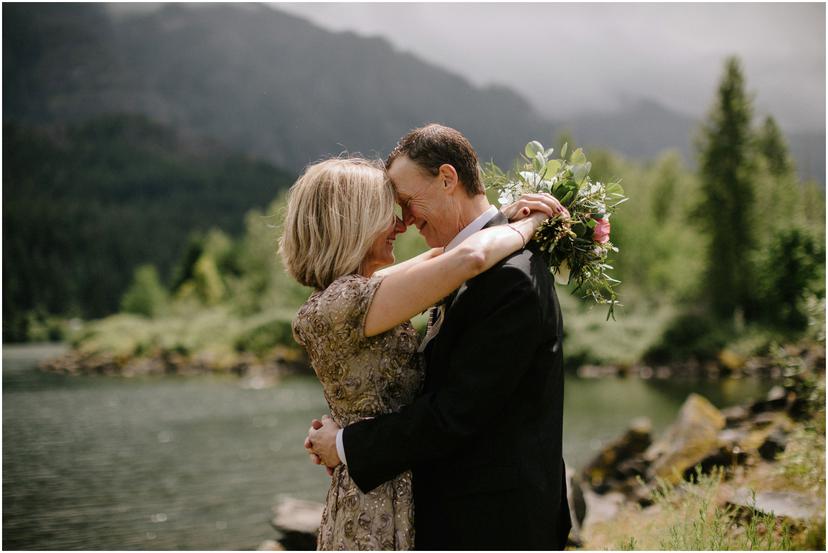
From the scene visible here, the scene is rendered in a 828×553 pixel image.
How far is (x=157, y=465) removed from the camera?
18.5 metres

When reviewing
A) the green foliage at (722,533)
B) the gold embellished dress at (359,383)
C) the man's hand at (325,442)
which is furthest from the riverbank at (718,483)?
the man's hand at (325,442)

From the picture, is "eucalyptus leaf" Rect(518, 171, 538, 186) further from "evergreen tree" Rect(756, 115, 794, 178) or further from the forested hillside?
"evergreen tree" Rect(756, 115, 794, 178)


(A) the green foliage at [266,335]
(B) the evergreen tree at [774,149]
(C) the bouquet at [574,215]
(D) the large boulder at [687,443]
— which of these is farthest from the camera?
(B) the evergreen tree at [774,149]

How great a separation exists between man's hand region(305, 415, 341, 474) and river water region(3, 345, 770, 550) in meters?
9.21

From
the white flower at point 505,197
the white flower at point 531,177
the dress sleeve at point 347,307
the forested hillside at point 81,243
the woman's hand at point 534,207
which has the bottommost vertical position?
→ the dress sleeve at point 347,307

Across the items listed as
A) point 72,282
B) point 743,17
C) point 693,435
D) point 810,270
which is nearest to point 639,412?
point 693,435

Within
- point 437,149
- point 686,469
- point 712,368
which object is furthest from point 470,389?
point 712,368

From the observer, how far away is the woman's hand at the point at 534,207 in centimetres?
318

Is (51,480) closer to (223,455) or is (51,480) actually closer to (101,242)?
(223,455)

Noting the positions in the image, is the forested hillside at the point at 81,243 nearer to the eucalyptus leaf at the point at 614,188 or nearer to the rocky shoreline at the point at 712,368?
the rocky shoreline at the point at 712,368

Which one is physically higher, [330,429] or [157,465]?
[157,465]

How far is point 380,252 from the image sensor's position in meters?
3.16

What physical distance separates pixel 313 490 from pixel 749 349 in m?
27.3

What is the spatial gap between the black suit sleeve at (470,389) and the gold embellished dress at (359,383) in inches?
5.6
